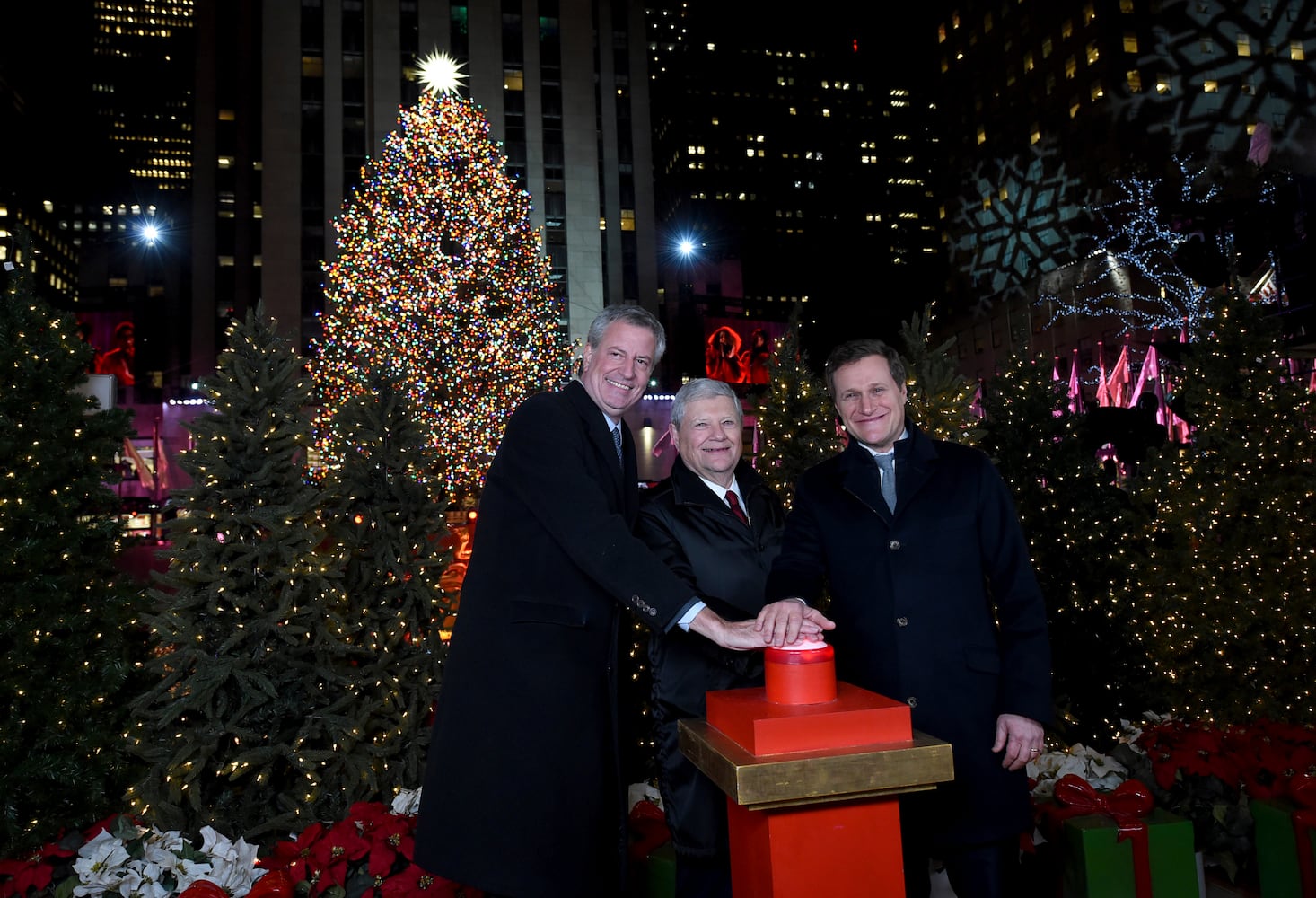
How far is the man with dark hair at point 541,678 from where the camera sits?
2.39 m

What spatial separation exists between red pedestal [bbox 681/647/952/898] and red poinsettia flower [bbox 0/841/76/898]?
3.16 m

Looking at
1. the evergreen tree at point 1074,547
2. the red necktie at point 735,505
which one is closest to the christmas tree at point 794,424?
the evergreen tree at point 1074,547

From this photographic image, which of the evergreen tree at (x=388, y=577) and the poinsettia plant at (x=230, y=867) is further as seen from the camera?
the evergreen tree at (x=388, y=577)

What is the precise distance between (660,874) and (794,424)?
6.32 meters

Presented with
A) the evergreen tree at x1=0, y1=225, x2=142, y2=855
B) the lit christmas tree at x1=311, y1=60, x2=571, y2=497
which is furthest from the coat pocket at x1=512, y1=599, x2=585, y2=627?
the lit christmas tree at x1=311, y1=60, x2=571, y2=497

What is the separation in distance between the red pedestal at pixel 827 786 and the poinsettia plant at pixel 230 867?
200 cm

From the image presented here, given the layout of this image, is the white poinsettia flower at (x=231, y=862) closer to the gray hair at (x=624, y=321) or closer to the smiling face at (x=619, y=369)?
the smiling face at (x=619, y=369)

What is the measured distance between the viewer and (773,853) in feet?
5.90

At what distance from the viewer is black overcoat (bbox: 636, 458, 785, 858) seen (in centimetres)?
297

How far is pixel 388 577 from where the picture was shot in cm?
481

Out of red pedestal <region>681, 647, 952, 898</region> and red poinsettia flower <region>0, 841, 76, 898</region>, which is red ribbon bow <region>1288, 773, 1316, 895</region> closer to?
red pedestal <region>681, 647, 952, 898</region>

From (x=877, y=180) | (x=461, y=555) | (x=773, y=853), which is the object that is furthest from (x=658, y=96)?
(x=773, y=853)

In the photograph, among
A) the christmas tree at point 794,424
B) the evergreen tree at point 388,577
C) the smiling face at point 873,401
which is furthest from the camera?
the christmas tree at point 794,424

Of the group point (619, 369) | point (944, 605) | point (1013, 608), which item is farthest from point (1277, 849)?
point (619, 369)
